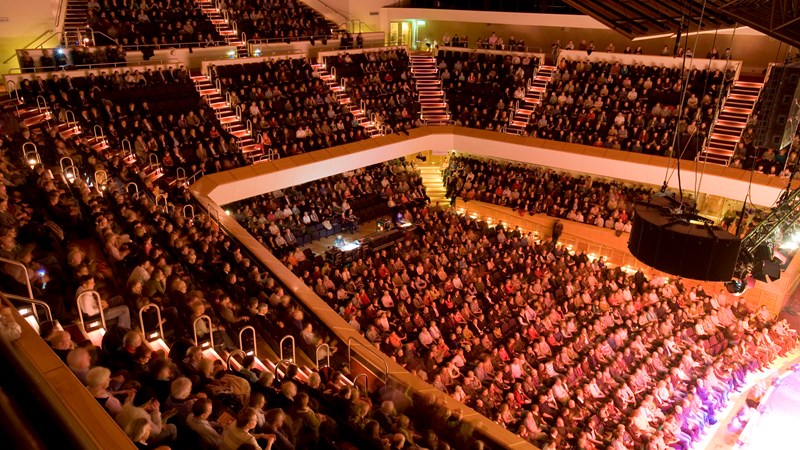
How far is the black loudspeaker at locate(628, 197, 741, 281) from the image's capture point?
23.2 ft

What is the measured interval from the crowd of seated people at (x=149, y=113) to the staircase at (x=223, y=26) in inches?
132

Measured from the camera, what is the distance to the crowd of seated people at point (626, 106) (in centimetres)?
1803

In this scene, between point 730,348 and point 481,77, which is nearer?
point 730,348

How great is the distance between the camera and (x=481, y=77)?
22297 mm

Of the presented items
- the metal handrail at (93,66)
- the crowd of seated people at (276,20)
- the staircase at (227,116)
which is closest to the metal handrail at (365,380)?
the staircase at (227,116)

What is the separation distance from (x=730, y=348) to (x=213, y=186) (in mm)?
11857

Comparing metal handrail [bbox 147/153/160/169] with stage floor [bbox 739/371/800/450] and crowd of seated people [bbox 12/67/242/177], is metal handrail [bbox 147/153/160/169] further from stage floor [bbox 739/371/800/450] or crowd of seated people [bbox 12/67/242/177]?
stage floor [bbox 739/371/800/450]

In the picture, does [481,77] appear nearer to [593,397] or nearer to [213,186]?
[213,186]

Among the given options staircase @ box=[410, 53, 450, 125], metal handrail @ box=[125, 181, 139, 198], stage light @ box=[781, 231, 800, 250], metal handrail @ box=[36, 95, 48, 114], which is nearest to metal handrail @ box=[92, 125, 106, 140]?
metal handrail @ box=[36, 95, 48, 114]

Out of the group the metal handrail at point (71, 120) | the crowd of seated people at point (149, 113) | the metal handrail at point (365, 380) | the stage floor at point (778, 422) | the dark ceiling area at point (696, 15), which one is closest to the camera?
the metal handrail at point (365, 380)

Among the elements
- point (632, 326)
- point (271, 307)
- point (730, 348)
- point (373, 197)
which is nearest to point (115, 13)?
point (373, 197)

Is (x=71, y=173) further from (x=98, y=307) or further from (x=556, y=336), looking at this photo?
(x=556, y=336)

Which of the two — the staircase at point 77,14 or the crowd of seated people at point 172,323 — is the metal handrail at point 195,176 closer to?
the crowd of seated people at point 172,323

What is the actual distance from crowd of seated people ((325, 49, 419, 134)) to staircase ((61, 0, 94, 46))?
24.3ft
